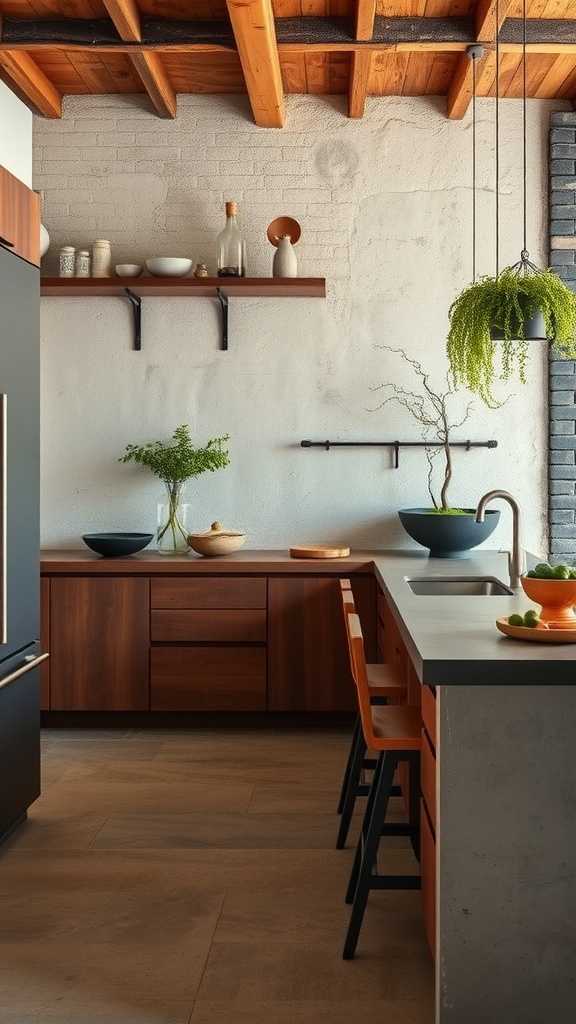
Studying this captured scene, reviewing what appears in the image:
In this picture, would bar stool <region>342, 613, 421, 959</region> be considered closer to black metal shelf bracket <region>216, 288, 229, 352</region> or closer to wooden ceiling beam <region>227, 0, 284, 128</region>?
wooden ceiling beam <region>227, 0, 284, 128</region>

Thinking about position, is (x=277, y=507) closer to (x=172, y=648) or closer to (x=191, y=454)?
(x=191, y=454)

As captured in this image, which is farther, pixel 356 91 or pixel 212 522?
pixel 212 522

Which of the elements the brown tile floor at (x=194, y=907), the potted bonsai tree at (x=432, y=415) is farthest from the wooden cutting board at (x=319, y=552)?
the brown tile floor at (x=194, y=907)

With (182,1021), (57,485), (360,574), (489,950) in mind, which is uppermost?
(57,485)

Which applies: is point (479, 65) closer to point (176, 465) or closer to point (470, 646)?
point (176, 465)

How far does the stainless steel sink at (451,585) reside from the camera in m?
4.13

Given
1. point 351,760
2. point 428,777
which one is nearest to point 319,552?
point 351,760

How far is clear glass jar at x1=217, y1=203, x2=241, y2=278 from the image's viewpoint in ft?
16.8

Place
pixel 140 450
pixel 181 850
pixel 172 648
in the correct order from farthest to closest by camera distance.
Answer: pixel 140 450 → pixel 172 648 → pixel 181 850

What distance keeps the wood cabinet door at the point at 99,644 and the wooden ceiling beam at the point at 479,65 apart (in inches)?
108

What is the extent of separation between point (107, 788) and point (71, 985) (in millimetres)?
1569

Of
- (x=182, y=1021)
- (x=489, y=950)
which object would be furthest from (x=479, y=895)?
(x=182, y=1021)

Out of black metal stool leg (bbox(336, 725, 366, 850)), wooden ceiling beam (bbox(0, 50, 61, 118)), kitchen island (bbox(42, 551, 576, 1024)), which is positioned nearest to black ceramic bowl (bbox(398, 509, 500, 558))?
kitchen island (bbox(42, 551, 576, 1024))

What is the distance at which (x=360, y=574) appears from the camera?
4.88 m
